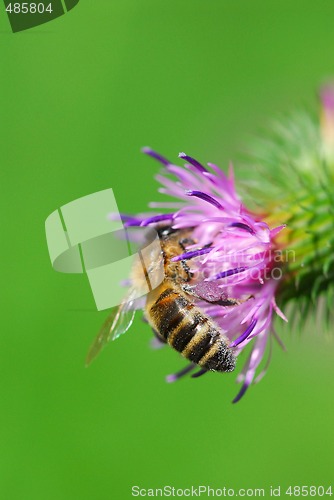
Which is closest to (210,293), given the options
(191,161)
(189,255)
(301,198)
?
(189,255)

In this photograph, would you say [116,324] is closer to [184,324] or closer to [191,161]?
[184,324]

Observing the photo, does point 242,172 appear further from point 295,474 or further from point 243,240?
point 295,474

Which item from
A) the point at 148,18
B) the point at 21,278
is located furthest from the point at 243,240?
the point at 148,18

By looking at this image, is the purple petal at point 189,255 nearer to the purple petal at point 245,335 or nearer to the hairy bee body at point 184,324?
the hairy bee body at point 184,324

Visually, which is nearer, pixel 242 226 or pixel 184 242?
pixel 242 226

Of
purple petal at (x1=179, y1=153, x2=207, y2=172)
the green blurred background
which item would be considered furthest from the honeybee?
the green blurred background

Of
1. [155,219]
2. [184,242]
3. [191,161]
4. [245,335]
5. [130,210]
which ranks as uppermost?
[191,161]

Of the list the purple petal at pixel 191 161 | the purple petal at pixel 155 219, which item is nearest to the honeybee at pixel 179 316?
the purple petal at pixel 155 219
